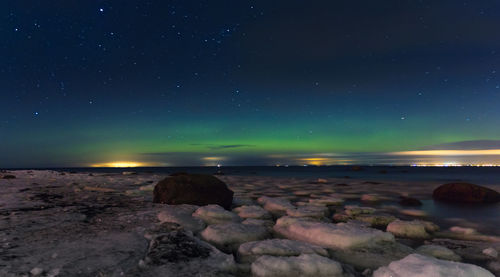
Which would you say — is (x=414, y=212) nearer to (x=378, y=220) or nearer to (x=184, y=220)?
(x=378, y=220)

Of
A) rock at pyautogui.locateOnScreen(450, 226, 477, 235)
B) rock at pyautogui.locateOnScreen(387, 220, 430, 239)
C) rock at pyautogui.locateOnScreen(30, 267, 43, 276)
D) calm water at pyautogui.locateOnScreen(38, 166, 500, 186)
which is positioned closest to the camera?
rock at pyautogui.locateOnScreen(30, 267, 43, 276)

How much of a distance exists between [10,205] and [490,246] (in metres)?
9.63

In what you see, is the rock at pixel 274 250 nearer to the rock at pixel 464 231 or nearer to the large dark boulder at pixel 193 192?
the rock at pixel 464 231

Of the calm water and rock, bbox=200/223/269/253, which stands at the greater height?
rock, bbox=200/223/269/253


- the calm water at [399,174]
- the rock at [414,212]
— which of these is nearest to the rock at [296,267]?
the rock at [414,212]

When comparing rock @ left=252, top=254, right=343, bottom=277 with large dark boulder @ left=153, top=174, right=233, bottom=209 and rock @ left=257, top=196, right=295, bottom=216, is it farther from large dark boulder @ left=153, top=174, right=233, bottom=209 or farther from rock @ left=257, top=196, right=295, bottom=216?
large dark boulder @ left=153, top=174, right=233, bottom=209

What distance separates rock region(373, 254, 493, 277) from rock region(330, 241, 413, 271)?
17.2 inches

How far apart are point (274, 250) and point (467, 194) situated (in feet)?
29.9

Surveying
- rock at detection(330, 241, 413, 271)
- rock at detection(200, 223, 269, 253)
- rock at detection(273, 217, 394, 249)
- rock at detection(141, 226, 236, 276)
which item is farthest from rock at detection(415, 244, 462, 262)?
rock at detection(141, 226, 236, 276)

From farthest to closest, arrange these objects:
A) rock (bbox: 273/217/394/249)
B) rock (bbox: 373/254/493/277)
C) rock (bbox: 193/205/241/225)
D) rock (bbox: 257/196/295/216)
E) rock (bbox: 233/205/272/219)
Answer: rock (bbox: 257/196/295/216)
rock (bbox: 233/205/272/219)
rock (bbox: 193/205/241/225)
rock (bbox: 273/217/394/249)
rock (bbox: 373/254/493/277)

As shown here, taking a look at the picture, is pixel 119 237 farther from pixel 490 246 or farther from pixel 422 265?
pixel 490 246

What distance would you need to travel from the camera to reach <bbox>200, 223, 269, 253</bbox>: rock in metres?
3.90

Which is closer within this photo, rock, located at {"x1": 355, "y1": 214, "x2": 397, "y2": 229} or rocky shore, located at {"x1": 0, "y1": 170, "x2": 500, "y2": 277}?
rocky shore, located at {"x1": 0, "y1": 170, "x2": 500, "y2": 277}

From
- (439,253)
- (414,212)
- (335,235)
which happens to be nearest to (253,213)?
(335,235)
